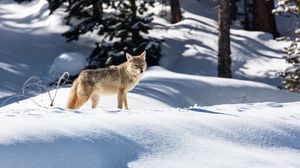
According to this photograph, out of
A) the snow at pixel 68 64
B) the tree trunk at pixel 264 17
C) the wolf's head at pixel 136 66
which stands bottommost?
the snow at pixel 68 64

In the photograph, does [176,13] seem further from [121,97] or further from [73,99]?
[73,99]

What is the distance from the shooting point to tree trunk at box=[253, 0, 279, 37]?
23.5 m

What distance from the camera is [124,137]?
585 centimetres

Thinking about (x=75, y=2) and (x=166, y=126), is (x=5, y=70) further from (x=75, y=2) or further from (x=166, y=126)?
(x=166, y=126)

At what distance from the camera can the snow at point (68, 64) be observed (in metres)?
22.6

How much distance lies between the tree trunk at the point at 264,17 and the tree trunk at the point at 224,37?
25.5ft

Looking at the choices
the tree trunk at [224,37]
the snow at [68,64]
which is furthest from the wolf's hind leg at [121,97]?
the snow at [68,64]

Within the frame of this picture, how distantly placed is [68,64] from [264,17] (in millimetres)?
8648

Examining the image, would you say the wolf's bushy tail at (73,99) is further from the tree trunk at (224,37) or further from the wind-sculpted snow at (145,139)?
the tree trunk at (224,37)

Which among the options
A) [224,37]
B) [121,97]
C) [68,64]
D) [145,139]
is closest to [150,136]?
[145,139]

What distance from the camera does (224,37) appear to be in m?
16.1

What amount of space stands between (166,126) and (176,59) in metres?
15.9

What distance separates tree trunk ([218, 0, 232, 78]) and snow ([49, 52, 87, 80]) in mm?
7781

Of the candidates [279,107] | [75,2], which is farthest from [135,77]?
[75,2]
